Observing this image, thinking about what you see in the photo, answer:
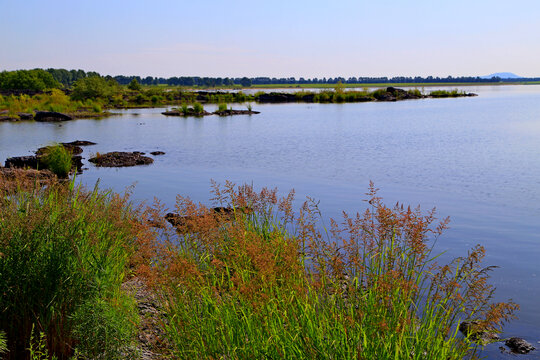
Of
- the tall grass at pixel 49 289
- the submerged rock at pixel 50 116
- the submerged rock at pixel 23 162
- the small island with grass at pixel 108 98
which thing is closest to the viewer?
the tall grass at pixel 49 289

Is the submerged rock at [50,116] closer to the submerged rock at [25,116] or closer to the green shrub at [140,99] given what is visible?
the submerged rock at [25,116]

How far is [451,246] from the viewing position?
10164 millimetres

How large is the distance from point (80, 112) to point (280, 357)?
4998cm

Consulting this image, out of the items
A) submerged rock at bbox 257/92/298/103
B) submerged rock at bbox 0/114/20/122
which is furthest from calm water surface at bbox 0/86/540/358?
submerged rock at bbox 257/92/298/103

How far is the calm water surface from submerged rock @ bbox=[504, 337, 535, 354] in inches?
9.8

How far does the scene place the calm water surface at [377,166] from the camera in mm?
10695

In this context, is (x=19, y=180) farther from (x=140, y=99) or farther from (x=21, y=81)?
(x=21, y=81)

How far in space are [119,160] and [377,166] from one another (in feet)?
37.0

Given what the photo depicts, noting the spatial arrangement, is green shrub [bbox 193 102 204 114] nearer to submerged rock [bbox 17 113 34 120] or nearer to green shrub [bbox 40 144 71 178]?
submerged rock [bbox 17 113 34 120]

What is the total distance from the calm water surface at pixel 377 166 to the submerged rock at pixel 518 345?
0.25 meters

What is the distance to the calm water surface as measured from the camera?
10.7m

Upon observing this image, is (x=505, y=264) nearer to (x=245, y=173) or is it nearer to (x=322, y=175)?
(x=322, y=175)

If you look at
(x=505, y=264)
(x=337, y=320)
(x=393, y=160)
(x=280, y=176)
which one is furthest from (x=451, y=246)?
(x=393, y=160)

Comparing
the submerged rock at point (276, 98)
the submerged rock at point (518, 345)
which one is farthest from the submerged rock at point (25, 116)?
the submerged rock at point (518, 345)
